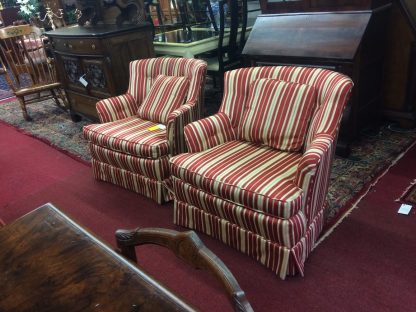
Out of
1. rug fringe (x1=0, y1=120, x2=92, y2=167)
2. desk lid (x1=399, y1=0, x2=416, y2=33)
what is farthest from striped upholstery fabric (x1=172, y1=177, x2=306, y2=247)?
desk lid (x1=399, y1=0, x2=416, y2=33)

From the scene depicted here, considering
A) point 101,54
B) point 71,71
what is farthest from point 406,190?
point 71,71

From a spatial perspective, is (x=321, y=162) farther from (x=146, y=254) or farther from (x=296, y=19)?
(x=296, y=19)

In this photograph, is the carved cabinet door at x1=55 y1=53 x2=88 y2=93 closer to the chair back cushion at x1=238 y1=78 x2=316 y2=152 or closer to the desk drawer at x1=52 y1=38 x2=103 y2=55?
the desk drawer at x1=52 y1=38 x2=103 y2=55

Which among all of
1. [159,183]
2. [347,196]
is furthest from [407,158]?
[159,183]

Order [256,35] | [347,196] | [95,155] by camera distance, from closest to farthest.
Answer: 1. [347,196]
2. [95,155]
3. [256,35]

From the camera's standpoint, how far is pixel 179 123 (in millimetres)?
2195

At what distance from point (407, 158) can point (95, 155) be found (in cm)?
224

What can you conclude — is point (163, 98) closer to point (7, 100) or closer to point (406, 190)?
point (406, 190)

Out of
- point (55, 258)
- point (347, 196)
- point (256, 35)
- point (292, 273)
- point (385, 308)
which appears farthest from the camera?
point (256, 35)

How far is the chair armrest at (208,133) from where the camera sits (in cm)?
197

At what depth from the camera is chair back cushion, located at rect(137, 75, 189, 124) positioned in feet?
7.87

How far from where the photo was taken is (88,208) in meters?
2.41

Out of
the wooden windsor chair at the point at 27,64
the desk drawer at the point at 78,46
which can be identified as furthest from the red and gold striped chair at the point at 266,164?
the wooden windsor chair at the point at 27,64

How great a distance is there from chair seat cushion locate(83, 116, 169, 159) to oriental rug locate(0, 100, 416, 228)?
69cm
